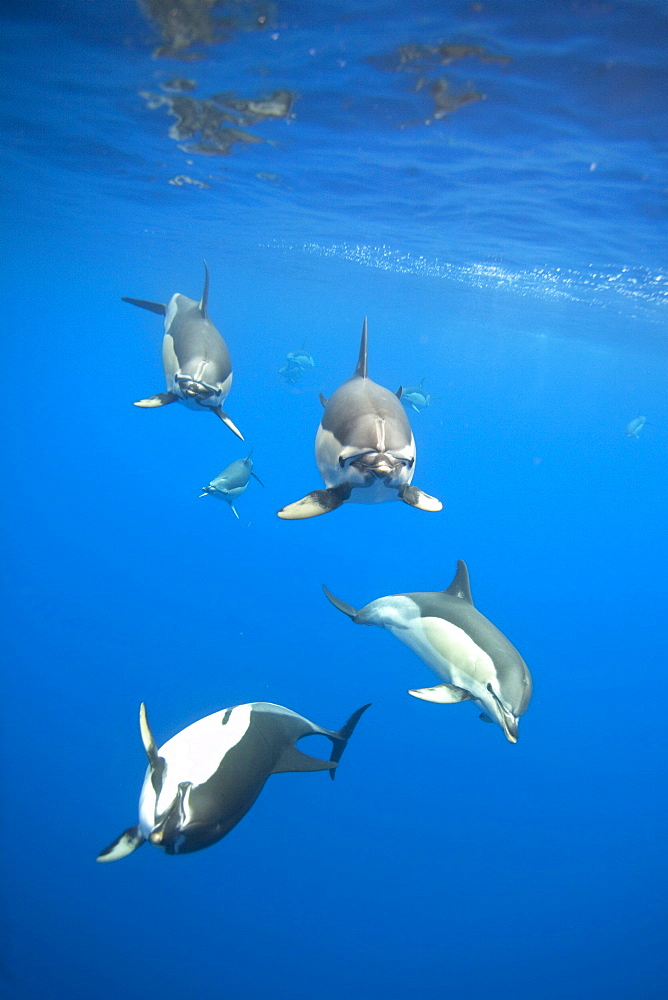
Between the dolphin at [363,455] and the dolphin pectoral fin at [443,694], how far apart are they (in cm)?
164

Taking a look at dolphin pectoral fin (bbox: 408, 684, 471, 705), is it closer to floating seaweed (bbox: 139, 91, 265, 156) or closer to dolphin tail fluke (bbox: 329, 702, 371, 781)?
dolphin tail fluke (bbox: 329, 702, 371, 781)

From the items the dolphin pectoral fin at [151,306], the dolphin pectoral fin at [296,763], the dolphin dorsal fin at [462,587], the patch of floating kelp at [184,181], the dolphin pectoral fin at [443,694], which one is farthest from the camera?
the patch of floating kelp at [184,181]

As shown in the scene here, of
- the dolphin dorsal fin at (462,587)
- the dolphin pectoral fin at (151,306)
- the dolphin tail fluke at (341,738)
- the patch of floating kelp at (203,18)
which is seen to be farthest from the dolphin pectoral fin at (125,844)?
the patch of floating kelp at (203,18)

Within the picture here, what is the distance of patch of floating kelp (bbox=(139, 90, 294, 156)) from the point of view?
9.47m

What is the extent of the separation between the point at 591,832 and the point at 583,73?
40.9 ft

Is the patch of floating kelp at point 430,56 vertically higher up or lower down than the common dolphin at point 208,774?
higher up

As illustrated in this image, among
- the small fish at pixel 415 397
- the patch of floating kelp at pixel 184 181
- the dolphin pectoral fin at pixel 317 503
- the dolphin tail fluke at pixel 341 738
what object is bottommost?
the dolphin tail fluke at pixel 341 738

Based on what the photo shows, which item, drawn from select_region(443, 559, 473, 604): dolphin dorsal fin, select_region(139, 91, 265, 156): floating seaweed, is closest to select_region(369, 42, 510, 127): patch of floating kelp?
select_region(139, 91, 265, 156): floating seaweed

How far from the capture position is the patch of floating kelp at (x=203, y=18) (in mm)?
6664

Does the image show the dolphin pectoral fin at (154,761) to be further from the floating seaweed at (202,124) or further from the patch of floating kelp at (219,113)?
the floating seaweed at (202,124)

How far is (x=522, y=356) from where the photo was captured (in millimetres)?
59000

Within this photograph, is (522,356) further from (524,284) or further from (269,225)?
(269,225)

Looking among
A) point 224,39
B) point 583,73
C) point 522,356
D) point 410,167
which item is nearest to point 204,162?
point 410,167

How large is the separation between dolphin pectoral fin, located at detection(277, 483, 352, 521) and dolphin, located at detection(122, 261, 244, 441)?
2.37m
